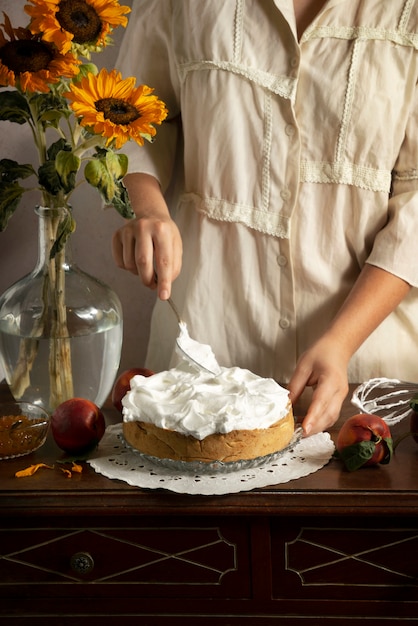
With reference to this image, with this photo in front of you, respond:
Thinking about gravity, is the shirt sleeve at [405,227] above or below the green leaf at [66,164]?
below

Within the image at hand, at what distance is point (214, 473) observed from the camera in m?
1.15

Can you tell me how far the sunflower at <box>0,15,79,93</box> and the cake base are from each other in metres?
0.49

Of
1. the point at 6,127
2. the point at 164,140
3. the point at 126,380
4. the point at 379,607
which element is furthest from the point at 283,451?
the point at 6,127

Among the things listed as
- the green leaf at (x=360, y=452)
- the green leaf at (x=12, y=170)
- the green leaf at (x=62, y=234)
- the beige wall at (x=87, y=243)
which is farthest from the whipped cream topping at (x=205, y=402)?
the beige wall at (x=87, y=243)

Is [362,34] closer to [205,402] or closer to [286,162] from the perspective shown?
[286,162]

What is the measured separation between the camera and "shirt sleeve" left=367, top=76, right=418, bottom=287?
1.52m

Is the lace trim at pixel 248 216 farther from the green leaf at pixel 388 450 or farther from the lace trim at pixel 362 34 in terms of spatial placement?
the green leaf at pixel 388 450

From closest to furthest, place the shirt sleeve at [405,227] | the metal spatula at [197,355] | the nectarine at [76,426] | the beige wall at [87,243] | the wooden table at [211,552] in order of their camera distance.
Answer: the wooden table at [211,552], the nectarine at [76,426], the metal spatula at [197,355], the shirt sleeve at [405,227], the beige wall at [87,243]

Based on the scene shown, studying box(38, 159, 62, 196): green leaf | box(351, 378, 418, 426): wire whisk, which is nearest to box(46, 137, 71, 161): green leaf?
box(38, 159, 62, 196): green leaf

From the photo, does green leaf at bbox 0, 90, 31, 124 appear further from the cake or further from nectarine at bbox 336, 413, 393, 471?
nectarine at bbox 336, 413, 393, 471

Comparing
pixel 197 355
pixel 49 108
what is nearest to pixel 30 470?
pixel 197 355

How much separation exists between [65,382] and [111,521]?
0.27 metres

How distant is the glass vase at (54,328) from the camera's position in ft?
4.28

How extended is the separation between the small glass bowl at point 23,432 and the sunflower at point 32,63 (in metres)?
0.47
